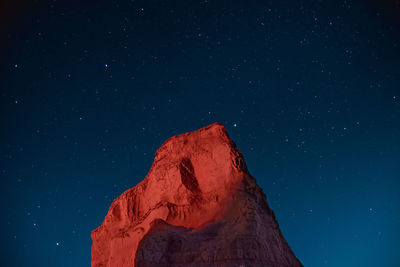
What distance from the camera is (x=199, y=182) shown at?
19.8 metres

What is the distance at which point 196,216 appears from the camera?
17.4 metres

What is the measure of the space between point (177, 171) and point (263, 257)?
8.14 meters

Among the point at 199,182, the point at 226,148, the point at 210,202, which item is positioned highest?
the point at 226,148

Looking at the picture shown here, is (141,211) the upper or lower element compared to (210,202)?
upper

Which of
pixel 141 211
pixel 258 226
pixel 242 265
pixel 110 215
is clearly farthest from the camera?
pixel 110 215

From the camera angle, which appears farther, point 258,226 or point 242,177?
point 242,177

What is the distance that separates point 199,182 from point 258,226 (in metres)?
5.78

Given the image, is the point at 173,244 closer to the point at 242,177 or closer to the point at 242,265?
the point at 242,265

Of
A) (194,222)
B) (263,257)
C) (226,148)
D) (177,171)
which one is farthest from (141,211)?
(263,257)

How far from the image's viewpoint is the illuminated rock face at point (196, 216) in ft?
44.5

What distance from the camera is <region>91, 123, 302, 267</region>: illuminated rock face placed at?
13.6 metres

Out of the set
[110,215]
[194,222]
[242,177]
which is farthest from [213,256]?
[110,215]

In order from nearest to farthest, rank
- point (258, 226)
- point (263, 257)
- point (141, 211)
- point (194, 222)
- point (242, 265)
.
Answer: point (242, 265) → point (263, 257) → point (258, 226) → point (194, 222) → point (141, 211)

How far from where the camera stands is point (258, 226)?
15.0 m
